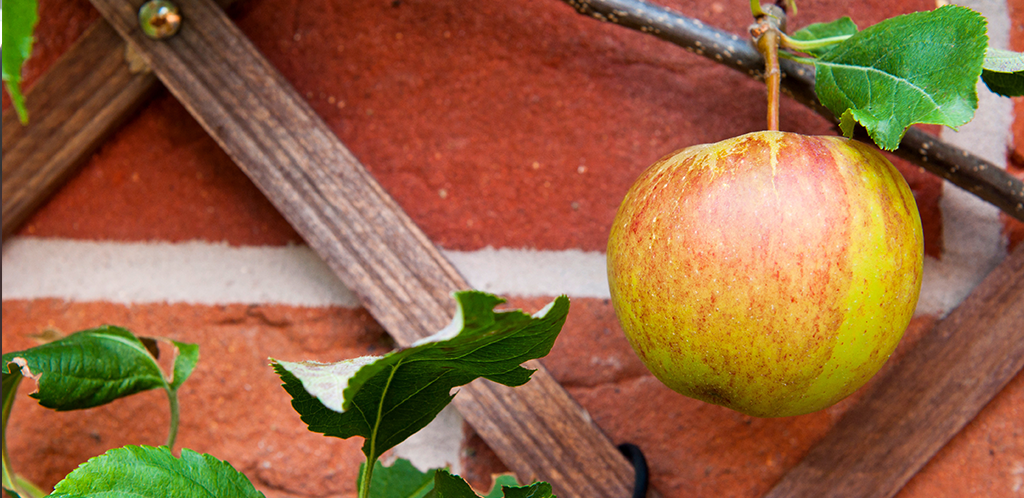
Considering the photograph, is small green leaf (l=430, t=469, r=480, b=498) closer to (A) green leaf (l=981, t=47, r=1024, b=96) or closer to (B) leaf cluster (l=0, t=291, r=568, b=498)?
(B) leaf cluster (l=0, t=291, r=568, b=498)

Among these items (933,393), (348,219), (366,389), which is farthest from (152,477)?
(933,393)

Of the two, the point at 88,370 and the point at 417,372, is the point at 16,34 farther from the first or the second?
the point at 88,370

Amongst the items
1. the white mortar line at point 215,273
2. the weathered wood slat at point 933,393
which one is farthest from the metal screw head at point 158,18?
the weathered wood slat at point 933,393

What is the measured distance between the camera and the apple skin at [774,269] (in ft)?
0.78

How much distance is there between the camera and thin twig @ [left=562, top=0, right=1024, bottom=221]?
346 mm

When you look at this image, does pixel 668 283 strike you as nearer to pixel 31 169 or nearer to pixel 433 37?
pixel 433 37

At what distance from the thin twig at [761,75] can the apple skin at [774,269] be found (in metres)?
0.10

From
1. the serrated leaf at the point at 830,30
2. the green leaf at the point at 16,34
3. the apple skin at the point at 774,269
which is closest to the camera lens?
the green leaf at the point at 16,34

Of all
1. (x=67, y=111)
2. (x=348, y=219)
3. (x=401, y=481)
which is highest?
(x=67, y=111)

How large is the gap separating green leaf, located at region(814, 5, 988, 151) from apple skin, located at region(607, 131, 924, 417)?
2 centimetres

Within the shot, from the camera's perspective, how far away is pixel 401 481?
1.20 feet

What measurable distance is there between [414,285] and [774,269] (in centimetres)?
22

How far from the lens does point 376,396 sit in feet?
0.76

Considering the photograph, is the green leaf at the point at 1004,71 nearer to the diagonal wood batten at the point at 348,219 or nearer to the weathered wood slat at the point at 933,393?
the weathered wood slat at the point at 933,393
